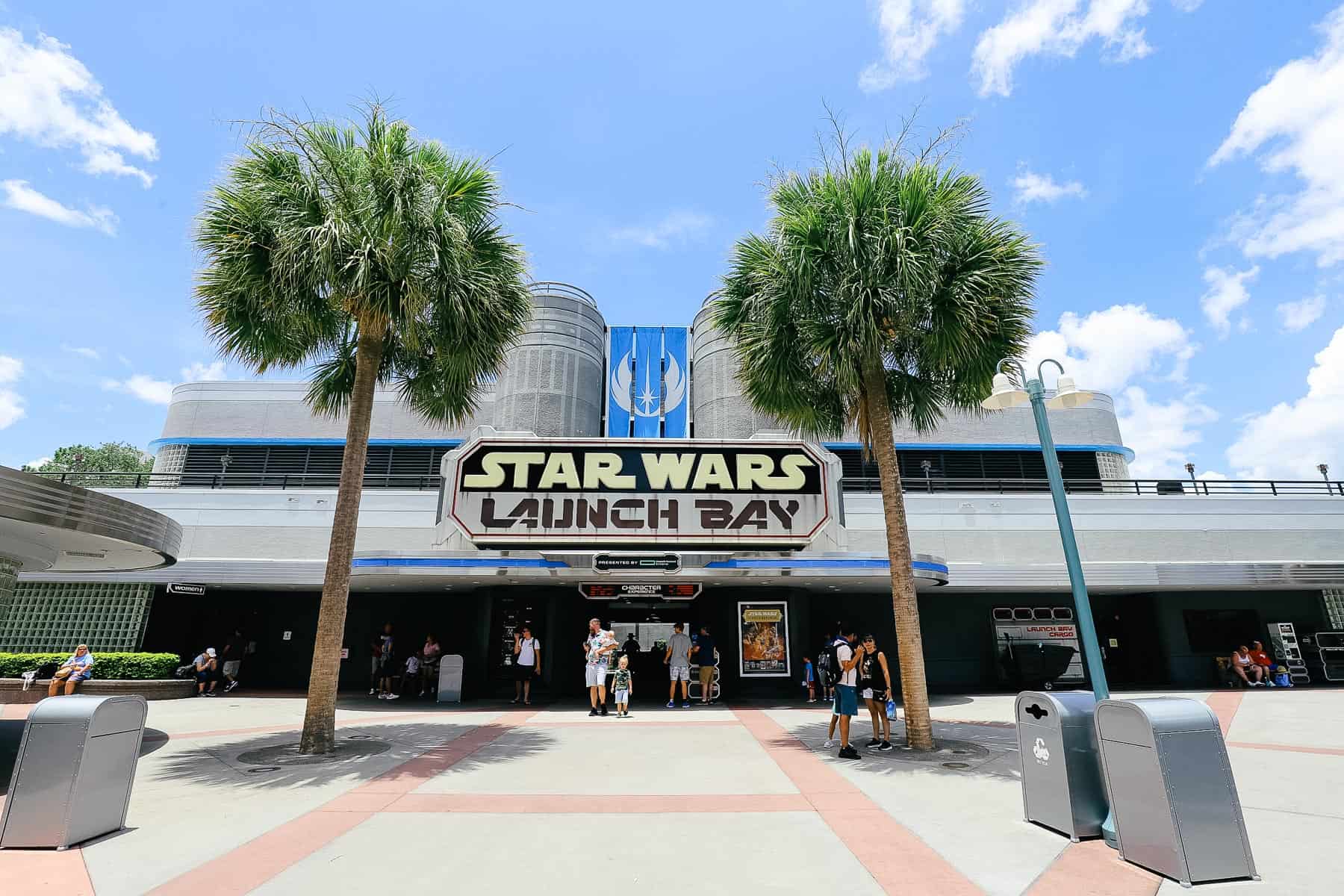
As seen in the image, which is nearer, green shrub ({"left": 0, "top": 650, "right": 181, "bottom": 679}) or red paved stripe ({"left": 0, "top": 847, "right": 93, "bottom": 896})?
red paved stripe ({"left": 0, "top": 847, "right": 93, "bottom": 896})

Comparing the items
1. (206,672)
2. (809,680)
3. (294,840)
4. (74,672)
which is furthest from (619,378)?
(294,840)

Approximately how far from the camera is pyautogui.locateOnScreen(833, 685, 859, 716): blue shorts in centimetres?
908

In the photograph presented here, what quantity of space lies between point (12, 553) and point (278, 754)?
18.1 ft

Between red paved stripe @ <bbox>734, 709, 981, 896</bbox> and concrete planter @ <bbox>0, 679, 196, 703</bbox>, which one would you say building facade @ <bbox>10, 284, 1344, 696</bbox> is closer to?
concrete planter @ <bbox>0, 679, 196, 703</bbox>

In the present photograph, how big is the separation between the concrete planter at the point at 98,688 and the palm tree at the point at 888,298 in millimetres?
16312

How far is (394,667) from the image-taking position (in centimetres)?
1795

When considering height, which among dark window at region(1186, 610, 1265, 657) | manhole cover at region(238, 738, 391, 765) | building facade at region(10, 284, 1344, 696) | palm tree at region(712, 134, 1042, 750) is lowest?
manhole cover at region(238, 738, 391, 765)

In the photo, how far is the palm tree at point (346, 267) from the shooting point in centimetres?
934

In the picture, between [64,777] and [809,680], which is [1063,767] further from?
[809,680]

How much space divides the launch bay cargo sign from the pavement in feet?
11.1

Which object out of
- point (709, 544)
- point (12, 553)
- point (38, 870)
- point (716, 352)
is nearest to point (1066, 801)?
point (709, 544)

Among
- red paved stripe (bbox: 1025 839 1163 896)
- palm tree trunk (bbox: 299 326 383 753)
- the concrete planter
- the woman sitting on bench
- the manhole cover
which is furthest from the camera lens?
the concrete planter

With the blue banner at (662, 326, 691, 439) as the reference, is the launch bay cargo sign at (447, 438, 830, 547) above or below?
below

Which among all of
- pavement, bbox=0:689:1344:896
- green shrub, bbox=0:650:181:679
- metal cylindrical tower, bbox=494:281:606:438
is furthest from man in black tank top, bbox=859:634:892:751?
metal cylindrical tower, bbox=494:281:606:438
